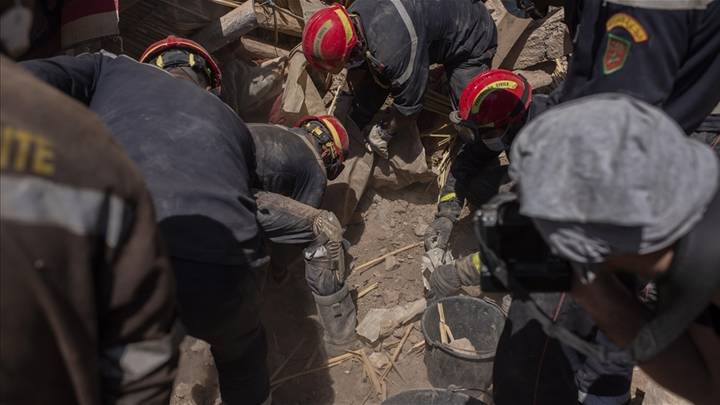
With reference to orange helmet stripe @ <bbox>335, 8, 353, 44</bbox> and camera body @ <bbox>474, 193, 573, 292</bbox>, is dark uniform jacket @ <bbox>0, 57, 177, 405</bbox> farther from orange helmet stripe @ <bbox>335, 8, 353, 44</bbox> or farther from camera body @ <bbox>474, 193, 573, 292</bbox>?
orange helmet stripe @ <bbox>335, 8, 353, 44</bbox>

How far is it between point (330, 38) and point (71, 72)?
199 cm

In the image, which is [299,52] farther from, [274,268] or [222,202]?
[222,202]

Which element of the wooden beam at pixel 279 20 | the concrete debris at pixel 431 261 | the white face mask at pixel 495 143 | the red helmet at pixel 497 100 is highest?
the red helmet at pixel 497 100

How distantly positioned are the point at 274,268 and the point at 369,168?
1205mm

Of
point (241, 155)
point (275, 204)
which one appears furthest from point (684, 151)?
point (275, 204)

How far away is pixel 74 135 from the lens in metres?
1.24

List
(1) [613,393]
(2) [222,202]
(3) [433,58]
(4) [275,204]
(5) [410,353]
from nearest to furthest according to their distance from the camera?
(2) [222,202] → (1) [613,393] → (4) [275,204] → (5) [410,353] → (3) [433,58]

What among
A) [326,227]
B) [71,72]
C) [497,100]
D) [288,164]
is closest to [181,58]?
[71,72]

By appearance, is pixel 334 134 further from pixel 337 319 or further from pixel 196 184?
pixel 196 184

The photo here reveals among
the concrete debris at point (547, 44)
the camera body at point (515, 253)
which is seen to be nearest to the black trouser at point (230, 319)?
the camera body at point (515, 253)

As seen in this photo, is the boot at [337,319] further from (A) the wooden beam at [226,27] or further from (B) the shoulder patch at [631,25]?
(B) the shoulder patch at [631,25]

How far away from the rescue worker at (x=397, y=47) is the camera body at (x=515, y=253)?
295 centimetres

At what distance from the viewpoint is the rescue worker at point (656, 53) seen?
7.20ft

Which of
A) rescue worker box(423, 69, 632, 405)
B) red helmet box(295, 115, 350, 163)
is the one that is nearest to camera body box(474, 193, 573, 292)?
rescue worker box(423, 69, 632, 405)
